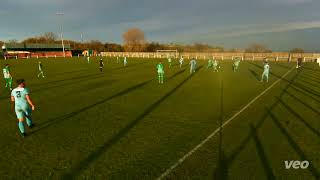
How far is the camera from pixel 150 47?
115 m

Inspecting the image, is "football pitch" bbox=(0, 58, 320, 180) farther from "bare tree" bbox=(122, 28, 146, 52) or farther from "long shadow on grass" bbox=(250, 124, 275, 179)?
"bare tree" bbox=(122, 28, 146, 52)

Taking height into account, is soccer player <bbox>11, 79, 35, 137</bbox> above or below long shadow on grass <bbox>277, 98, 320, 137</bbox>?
above

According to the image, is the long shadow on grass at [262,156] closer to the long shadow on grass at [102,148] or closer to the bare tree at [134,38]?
the long shadow on grass at [102,148]

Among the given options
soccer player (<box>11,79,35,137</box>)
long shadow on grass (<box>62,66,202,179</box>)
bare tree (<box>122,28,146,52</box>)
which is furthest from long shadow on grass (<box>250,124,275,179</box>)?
bare tree (<box>122,28,146,52</box>)

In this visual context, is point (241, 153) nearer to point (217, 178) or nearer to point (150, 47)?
point (217, 178)

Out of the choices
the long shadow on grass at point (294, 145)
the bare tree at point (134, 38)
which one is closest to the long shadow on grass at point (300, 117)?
the long shadow on grass at point (294, 145)

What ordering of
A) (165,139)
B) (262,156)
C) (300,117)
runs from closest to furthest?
(262,156) → (165,139) → (300,117)

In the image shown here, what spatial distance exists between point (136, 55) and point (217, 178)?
7480 centimetres

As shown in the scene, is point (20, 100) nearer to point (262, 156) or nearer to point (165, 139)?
point (165, 139)

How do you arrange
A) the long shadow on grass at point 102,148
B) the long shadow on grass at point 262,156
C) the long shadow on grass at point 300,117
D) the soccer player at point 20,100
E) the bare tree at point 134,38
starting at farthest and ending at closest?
the bare tree at point 134,38, the long shadow on grass at point 300,117, the soccer player at point 20,100, the long shadow on grass at point 102,148, the long shadow on grass at point 262,156

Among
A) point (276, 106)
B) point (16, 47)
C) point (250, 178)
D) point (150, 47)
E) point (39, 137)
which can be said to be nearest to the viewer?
point (250, 178)

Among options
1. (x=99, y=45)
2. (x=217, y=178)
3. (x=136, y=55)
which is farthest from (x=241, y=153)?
(x=99, y=45)

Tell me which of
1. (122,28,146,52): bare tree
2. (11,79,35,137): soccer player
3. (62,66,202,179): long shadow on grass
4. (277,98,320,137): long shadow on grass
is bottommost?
(62,66,202,179): long shadow on grass

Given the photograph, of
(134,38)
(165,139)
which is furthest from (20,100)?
(134,38)
